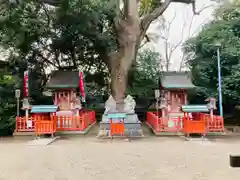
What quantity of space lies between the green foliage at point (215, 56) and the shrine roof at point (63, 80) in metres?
8.02

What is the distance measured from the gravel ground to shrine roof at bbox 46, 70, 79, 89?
6.17 meters

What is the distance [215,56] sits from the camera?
1933cm

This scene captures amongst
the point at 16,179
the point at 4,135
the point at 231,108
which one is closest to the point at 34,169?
the point at 16,179

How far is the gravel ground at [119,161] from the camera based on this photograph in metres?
6.73

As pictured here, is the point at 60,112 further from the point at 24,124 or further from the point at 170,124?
the point at 170,124

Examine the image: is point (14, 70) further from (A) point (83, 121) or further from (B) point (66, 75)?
(A) point (83, 121)

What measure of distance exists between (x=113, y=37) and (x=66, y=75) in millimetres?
5920

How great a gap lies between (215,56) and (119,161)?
13328mm

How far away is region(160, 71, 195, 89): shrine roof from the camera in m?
16.7

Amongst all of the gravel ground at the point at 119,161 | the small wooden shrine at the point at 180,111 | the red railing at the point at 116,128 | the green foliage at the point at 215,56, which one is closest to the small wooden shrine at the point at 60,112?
the gravel ground at the point at 119,161

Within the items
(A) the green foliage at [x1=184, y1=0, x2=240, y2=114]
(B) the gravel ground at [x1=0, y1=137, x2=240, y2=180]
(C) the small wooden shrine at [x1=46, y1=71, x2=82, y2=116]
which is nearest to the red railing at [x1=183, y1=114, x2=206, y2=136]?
(B) the gravel ground at [x1=0, y1=137, x2=240, y2=180]

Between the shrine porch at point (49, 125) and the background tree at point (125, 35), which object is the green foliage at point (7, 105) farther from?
the background tree at point (125, 35)

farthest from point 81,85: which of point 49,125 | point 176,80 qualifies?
point 176,80

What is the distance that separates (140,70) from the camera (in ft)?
74.4
